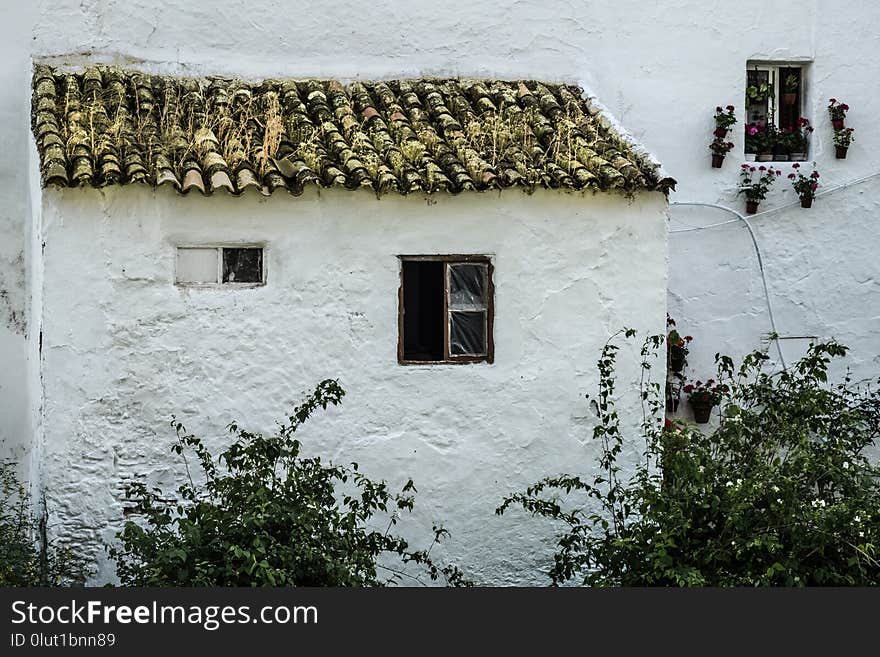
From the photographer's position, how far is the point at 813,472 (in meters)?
8.51

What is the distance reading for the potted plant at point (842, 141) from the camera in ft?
39.1

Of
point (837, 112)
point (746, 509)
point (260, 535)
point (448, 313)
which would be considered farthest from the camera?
point (837, 112)

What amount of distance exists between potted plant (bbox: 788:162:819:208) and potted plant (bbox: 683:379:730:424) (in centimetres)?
185

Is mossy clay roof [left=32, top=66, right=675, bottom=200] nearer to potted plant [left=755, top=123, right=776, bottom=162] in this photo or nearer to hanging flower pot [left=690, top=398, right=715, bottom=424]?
potted plant [left=755, top=123, right=776, bottom=162]

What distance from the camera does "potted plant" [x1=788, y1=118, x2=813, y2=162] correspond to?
12.0 m

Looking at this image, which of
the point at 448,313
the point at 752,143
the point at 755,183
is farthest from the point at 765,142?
the point at 448,313

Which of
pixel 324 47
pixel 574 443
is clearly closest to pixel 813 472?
pixel 574 443

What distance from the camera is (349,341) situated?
9750 millimetres

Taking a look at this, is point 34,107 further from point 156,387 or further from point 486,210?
point 486,210

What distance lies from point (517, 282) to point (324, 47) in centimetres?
303

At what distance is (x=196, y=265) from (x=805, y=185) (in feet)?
Answer: 18.4

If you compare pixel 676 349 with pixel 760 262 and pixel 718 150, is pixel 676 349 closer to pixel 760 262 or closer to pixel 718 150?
pixel 760 262

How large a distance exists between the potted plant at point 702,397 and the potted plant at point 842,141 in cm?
240

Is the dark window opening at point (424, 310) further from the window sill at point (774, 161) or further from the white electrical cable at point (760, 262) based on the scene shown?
the window sill at point (774, 161)
